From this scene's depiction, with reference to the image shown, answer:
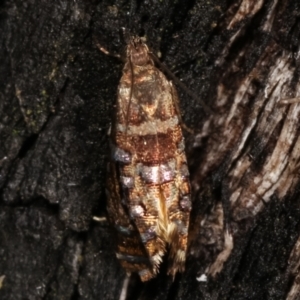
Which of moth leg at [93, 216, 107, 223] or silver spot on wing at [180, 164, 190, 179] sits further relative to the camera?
moth leg at [93, 216, 107, 223]

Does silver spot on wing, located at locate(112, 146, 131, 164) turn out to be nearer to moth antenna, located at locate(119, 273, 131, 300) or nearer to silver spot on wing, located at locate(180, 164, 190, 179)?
silver spot on wing, located at locate(180, 164, 190, 179)

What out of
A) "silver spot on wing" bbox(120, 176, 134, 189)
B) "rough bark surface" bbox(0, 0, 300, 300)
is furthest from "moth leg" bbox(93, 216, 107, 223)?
"silver spot on wing" bbox(120, 176, 134, 189)

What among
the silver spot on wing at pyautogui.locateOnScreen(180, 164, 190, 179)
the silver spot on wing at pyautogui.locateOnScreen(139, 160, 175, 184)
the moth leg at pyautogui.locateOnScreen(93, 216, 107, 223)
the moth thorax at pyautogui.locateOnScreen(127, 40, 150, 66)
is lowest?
the moth leg at pyautogui.locateOnScreen(93, 216, 107, 223)

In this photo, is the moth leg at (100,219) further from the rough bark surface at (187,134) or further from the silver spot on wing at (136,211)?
the silver spot on wing at (136,211)

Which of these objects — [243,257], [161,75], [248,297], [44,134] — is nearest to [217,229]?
[243,257]

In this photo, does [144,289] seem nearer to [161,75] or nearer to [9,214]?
[9,214]

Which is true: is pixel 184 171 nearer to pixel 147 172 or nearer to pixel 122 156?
pixel 147 172

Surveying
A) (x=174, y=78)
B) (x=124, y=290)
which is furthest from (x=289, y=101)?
(x=124, y=290)
